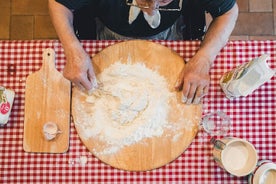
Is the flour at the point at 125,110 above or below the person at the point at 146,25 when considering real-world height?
below

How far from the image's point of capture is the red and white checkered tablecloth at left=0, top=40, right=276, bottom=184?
1.23m

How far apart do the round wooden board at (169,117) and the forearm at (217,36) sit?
84 mm

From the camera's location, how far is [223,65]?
1.27 metres

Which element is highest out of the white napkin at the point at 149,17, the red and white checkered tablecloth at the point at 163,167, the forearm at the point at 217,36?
the white napkin at the point at 149,17

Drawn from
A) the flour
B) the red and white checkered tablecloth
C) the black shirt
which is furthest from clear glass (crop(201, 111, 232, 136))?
the black shirt

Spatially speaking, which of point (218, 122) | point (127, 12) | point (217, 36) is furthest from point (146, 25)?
point (218, 122)

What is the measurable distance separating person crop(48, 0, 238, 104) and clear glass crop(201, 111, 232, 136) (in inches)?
2.6

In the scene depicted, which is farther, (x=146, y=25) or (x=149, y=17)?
(x=146, y=25)

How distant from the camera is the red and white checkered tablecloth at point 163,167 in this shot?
1.23 m

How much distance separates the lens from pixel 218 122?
1.24 m

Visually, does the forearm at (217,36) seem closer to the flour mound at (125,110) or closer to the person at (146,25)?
the person at (146,25)

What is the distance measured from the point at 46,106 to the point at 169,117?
1.25ft

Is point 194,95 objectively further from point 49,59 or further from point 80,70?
point 49,59

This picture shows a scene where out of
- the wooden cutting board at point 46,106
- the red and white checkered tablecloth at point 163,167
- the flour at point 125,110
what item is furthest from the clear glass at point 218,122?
the wooden cutting board at point 46,106
